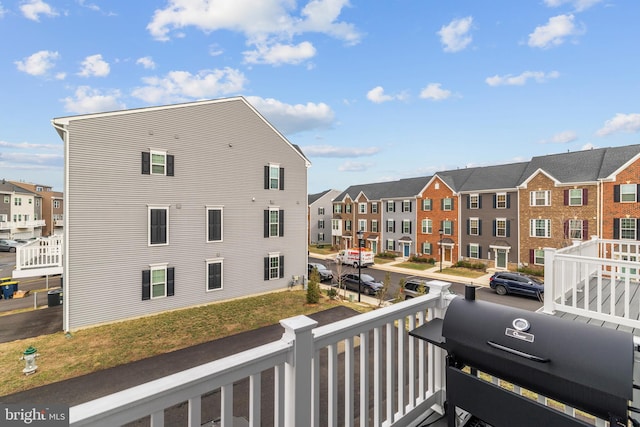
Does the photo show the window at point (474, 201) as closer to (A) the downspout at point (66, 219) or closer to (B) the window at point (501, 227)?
(B) the window at point (501, 227)

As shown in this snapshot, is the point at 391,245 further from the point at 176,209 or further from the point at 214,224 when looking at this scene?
the point at 176,209

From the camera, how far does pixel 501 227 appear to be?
23016 millimetres

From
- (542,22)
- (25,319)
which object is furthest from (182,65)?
(542,22)

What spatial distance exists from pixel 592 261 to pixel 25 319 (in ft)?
62.6

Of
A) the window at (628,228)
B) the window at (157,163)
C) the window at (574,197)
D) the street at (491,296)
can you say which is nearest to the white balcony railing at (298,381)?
the street at (491,296)

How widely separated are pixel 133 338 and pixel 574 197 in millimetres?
27410

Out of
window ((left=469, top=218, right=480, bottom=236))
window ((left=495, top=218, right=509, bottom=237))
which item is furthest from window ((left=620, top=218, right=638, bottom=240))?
window ((left=469, top=218, right=480, bottom=236))

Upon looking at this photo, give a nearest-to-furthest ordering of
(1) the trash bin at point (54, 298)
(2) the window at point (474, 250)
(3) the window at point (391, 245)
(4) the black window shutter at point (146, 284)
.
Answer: (4) the black window shutter at point (146, 284) → (1) the trash bin at point (54, 298) → (2) the window at point (474, 250) → (3) the window at point (391, 245)

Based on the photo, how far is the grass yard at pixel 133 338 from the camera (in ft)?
25.9

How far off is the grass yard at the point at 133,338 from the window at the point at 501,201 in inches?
684

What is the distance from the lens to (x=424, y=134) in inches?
682

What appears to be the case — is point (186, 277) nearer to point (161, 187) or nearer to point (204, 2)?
point (161, 187)

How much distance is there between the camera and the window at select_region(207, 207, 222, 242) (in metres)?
14.0

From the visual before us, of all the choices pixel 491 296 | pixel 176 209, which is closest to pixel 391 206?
pixel 491 296
